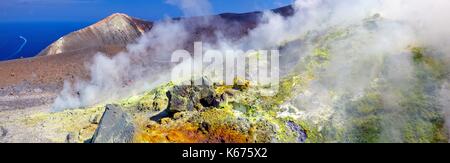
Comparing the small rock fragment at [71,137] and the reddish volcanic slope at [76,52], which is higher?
the reddish volcanic slope at [76,52]

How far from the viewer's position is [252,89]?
92.2ft

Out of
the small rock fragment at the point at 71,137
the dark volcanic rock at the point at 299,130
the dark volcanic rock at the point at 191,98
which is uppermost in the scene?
the dark volcanic rock at the point at 191,98

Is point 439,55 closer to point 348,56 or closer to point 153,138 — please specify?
point 348,56

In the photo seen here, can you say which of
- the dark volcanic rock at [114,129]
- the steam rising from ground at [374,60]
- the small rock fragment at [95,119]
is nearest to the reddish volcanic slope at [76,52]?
the steam rising from ground at [374,60]

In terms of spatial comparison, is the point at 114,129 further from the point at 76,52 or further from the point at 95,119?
Answer: the point at 76,52

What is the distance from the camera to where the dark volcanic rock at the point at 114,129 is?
21827 millimetres

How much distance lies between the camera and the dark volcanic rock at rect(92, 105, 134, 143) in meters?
21.8

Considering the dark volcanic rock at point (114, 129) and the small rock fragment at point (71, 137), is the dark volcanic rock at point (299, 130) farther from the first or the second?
the small rock fragment at point (71, 137)

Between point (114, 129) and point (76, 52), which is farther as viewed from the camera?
point (76, 52)

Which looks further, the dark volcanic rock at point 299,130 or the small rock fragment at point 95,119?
the small rock fragment at point 95,119

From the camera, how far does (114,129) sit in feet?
73.5

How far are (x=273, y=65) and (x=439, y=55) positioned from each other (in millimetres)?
10352

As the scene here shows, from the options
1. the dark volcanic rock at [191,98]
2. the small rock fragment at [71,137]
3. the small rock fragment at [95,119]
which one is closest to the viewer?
the small rock fragment at [71,137]

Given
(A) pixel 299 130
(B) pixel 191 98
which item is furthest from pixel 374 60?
(B) pixel 191 98
